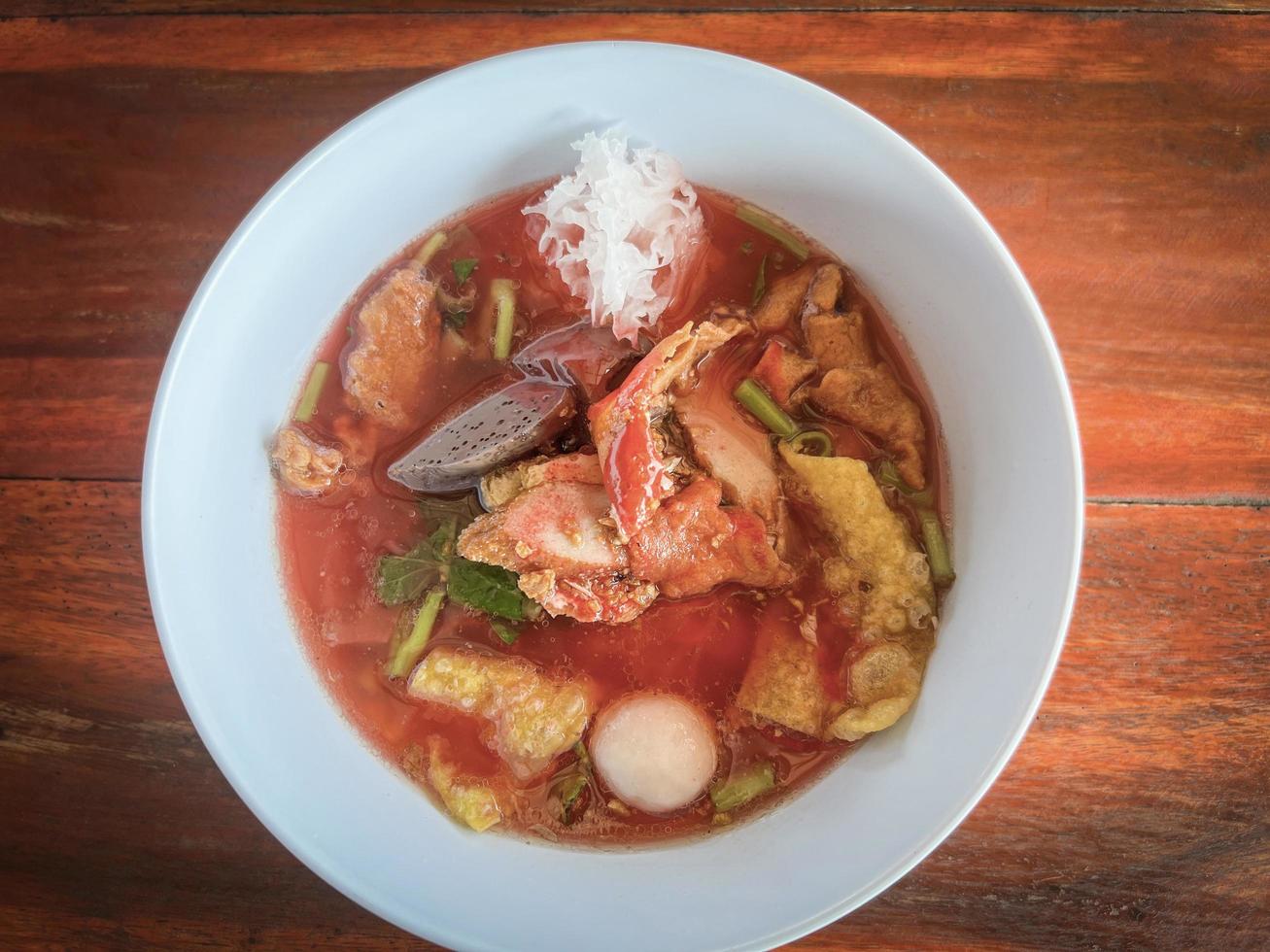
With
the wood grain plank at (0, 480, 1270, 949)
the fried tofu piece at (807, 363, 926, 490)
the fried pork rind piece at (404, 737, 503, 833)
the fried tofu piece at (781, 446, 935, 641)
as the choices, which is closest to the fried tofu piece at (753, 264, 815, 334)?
the fried tofu piece at (807, 363, 926, 490)

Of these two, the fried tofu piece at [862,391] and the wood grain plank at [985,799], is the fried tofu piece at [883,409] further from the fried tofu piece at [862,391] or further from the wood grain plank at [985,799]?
the wood grain plank at [985,799]

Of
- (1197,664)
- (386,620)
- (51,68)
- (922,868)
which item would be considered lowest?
(922,868)

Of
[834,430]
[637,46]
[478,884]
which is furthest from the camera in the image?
[834,430]

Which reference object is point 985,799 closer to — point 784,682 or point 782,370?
point 784,682

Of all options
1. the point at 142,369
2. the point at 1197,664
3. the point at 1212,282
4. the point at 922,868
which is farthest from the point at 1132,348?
the point at 142,369

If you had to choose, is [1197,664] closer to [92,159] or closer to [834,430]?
[834,430]

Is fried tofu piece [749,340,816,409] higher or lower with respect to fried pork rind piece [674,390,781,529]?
higher

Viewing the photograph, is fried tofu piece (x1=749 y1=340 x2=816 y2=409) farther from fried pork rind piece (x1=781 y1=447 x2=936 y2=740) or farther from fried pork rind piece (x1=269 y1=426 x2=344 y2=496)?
fried pork rind piece (x1=269 y1=426 x2=344 y2=496)
